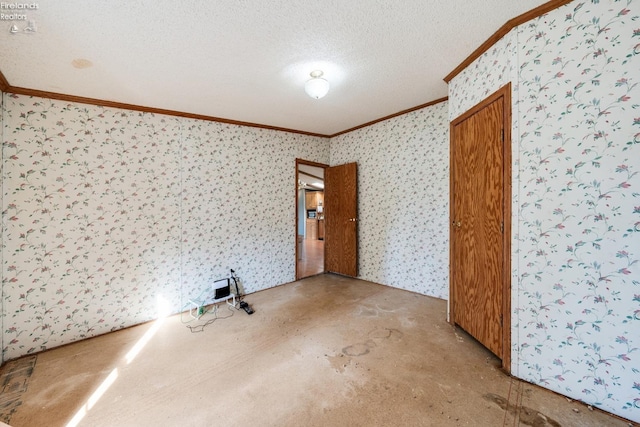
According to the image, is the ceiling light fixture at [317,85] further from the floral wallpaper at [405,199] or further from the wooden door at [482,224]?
the floral wallpaper at [405,199]

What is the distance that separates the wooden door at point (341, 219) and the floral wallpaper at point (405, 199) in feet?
0.42

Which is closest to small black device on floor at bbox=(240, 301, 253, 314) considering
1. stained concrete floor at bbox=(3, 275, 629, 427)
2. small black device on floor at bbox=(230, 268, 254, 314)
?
small black device on floor at bbox=(230, 268, 254, 314)

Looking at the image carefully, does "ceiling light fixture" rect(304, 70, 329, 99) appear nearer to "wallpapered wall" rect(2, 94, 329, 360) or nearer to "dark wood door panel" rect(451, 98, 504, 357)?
"dark wood door panel" rect(451, 98, 504, 357)

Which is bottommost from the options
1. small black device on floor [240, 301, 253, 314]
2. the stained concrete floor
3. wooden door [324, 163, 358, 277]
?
the stained concrete floor

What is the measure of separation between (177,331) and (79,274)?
1.10m

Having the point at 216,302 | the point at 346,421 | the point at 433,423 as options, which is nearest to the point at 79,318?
the point at 216,302

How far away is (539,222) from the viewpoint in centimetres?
155

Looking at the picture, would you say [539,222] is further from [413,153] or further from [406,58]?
[413,153]

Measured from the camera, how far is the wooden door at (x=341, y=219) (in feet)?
13.0

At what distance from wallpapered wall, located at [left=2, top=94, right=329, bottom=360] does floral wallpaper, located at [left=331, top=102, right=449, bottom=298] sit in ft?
5.43

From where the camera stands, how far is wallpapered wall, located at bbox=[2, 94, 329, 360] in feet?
6.90

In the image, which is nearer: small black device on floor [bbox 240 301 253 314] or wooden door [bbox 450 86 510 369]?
wooden door [bbox 450 86 510 369]

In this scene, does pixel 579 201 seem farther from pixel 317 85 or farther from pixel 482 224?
pixel 317 85

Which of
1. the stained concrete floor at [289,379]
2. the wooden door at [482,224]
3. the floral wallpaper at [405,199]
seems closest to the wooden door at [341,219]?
the floral wallpaper at [405,199]
